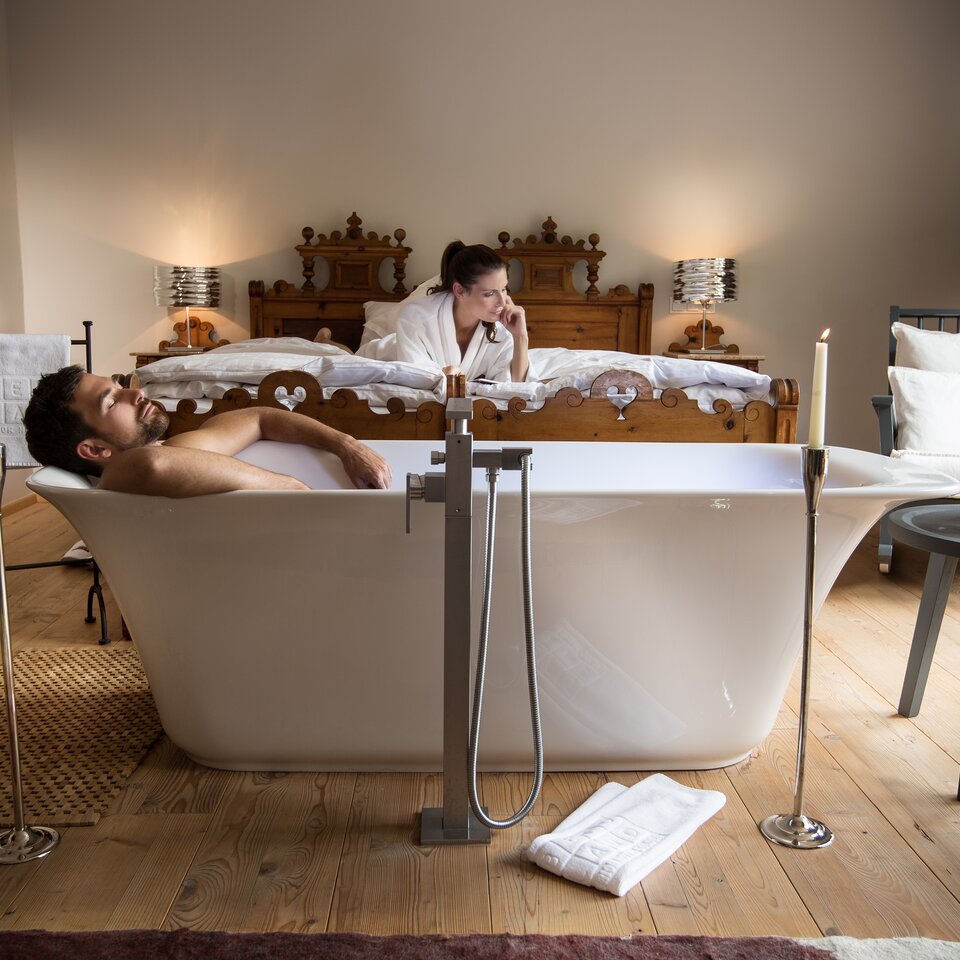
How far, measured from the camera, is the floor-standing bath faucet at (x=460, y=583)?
4.71 feet

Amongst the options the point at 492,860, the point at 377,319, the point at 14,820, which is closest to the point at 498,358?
the point at 377,319

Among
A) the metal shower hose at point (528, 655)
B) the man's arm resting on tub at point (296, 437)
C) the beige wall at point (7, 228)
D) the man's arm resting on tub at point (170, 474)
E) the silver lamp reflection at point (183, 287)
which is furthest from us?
the silver lamp reflection at point (183, 287)

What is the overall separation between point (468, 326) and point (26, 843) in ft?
7.25

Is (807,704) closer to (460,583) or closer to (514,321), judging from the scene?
(460,583)

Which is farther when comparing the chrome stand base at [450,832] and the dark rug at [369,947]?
the chrome stand base at [450,832]

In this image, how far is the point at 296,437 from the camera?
214 cm

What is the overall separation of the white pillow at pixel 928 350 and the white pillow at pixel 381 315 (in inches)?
72.3

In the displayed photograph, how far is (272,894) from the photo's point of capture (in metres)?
1.41

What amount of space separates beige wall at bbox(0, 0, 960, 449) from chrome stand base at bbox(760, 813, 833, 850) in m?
3.49

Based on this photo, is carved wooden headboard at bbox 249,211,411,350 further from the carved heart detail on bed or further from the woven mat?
the woven mat

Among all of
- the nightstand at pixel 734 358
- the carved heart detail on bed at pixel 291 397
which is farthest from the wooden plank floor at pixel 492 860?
the nightstand at pixel 734 358

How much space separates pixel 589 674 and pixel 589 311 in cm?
325

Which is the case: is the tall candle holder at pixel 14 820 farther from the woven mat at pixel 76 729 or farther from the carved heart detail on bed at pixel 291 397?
the carved heart detail on bed at pixel 291 397

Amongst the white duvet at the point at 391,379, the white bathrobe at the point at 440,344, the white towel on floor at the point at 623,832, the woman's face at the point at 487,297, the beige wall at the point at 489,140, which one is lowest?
the white towel on floor at the point at 623,832
